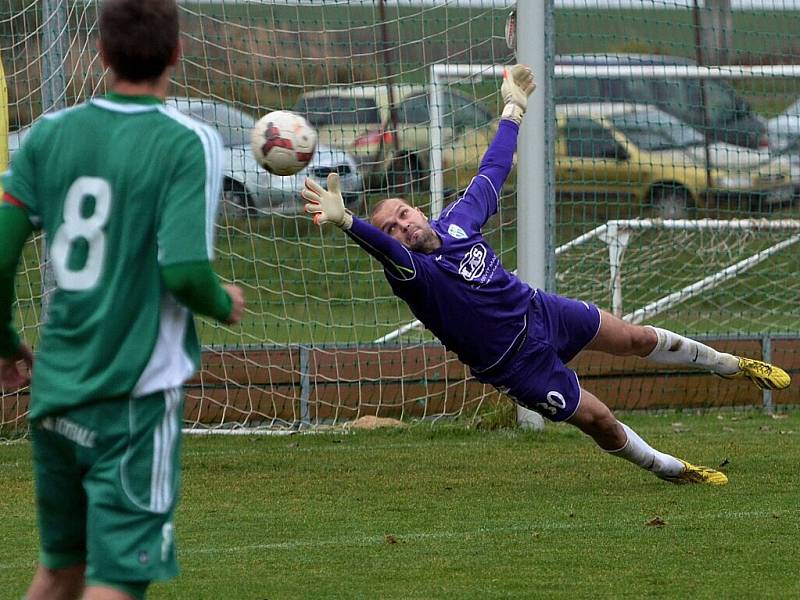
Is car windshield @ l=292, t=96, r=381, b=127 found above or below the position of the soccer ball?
above

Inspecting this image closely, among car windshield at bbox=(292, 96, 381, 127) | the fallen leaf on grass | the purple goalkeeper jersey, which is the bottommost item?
the fallen leaf on grass

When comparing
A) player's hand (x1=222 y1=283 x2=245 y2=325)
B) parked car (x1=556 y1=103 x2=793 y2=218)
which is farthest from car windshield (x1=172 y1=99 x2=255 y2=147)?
player's hand (x1=222 y1=283 x2=245 y2=325)

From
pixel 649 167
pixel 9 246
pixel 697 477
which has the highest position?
pixel 9 246

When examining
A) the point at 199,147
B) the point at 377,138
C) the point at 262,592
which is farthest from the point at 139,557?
the point at 377,138

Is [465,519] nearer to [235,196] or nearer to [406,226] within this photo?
[406,226]

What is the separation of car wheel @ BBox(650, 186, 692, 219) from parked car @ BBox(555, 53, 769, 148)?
23.8 inches

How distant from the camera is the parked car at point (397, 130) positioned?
9922 mm

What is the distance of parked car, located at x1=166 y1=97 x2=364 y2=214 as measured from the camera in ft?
31.4

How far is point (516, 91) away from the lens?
7.49m

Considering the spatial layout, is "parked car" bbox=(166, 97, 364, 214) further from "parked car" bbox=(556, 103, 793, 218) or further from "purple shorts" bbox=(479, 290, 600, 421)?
"purple shorts" bbox=(479, 290, 600, 421)

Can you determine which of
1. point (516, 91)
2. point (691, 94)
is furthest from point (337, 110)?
point (691, 94)

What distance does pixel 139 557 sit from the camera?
3.13 m

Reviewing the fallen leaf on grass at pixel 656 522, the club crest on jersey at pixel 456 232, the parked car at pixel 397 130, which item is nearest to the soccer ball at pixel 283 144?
the club crest on jersey at pixel 456 232

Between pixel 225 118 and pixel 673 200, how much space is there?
471 cm
